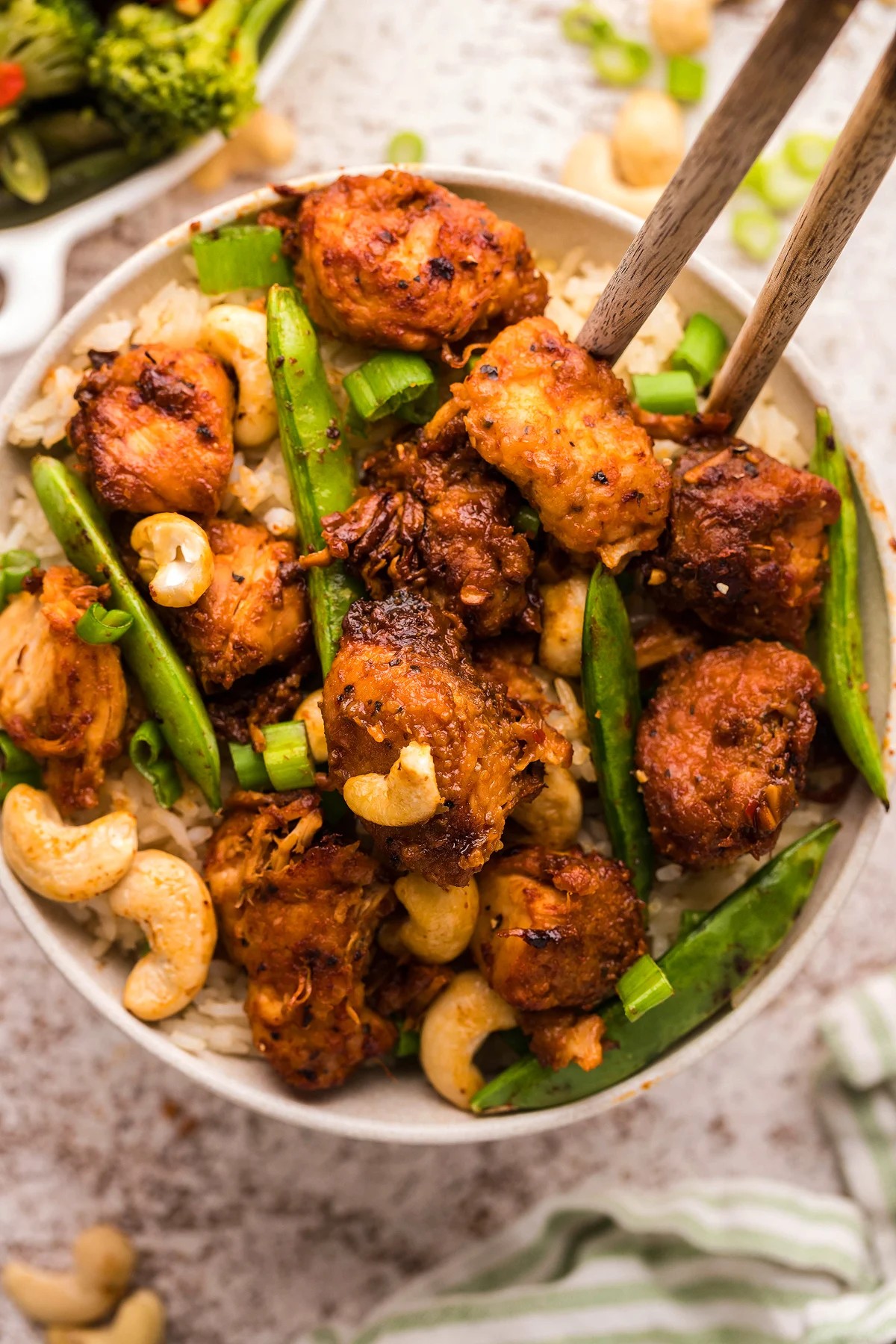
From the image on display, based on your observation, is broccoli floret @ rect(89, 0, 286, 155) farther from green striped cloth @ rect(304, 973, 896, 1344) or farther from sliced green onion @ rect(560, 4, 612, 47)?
green striped cloth @ rect(304, 973, 896, 1344)

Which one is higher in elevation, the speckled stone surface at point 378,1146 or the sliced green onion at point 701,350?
the sliced green onion at point 701,350

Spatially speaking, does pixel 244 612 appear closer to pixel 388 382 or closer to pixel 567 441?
pixel 388 382

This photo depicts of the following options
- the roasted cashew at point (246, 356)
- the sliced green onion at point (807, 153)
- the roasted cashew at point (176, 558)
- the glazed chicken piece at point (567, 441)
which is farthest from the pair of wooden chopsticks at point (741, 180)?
the sliced green onion at point (807, 153)

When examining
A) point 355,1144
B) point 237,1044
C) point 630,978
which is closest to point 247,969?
point 237,1044

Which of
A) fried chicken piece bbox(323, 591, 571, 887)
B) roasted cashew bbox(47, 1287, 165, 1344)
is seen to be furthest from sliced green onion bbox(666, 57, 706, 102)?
roasted cashew bbox(47, 1287, 165, 1344)

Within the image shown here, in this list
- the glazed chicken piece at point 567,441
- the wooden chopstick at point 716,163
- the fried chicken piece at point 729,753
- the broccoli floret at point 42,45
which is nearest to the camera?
the wooden chopstick at point 716,163

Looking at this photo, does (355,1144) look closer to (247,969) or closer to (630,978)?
(247,969)

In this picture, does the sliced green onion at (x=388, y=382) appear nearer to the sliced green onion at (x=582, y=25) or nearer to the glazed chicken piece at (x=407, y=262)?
the glazed chicken piece at (x=407, y=262)
